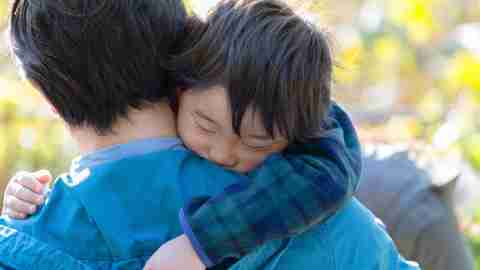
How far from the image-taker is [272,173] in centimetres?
176

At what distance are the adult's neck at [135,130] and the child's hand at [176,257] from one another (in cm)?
21

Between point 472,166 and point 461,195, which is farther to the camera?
point 472,166

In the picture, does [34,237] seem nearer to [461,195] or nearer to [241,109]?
[241,109]

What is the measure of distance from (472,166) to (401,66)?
2.28 meters

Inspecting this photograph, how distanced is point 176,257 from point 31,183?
363mm

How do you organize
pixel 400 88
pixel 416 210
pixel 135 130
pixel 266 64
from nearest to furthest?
1. pixel 266 64
2. pixel 135 130
3. pixel 416 210
4. pixel 400 88

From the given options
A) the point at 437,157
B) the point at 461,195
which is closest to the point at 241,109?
the point at 437,157

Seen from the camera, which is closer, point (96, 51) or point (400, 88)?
point (96, 51)

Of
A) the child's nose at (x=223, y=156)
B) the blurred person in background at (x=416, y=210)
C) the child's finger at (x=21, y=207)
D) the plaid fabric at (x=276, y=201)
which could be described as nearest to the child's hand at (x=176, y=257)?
the plaid fabric at (x=276, y=201)

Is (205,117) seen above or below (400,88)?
above

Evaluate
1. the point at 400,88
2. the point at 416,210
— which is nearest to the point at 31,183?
the point at 416,210

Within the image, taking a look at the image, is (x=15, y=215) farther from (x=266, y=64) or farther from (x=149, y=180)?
(x=266, y=64)

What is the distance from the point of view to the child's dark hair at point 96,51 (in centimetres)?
176

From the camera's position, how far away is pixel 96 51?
5.78 ft
